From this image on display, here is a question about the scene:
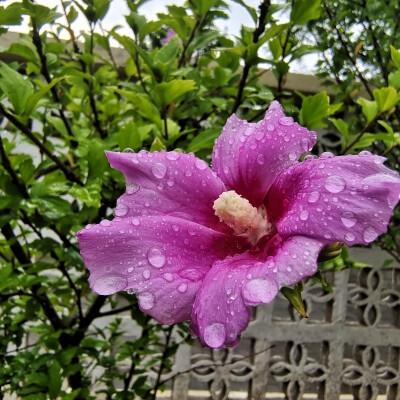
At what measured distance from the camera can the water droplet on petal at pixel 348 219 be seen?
0.38m

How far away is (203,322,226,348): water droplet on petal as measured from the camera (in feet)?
1.22

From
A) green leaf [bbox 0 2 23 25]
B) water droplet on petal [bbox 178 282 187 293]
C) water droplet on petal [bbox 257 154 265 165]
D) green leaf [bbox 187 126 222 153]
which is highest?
green leaf [bbox 0 2 23 25]

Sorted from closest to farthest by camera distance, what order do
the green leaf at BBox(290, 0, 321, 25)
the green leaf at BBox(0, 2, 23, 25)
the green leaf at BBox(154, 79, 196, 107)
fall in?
the green leaf at BBox(0, 2, 23, 25)
the green leaf at BBox(154, 79, 196, 107)
the green leaf at BBox(290, 0, 321, 25)

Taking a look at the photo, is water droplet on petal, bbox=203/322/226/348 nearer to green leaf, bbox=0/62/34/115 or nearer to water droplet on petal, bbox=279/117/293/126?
water droplet on petal, bbox=279/117/293/126

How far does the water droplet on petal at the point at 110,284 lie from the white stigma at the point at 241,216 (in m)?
0.14

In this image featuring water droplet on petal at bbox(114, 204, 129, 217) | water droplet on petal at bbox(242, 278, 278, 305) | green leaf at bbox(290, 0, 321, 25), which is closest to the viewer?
water droplet on petal at bbox(242, 278, 278, 305)

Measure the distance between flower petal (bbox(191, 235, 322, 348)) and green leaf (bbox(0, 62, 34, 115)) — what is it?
540 millimetres

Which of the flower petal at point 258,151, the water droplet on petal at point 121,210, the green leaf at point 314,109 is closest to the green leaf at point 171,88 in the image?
the green leaf at point 314,109

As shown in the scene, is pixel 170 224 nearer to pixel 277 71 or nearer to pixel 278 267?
pixel 278 267

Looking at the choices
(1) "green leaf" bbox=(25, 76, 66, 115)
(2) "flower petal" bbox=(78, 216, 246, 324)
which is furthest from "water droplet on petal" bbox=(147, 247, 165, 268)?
(1) "green leaf" bbox=(25, 76, 66, 115)

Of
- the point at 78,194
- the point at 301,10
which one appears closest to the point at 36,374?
the point at 78,194

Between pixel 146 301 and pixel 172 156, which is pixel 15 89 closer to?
pixel 172 156

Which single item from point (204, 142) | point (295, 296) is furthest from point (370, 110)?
point (295, 296)

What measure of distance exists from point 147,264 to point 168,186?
103 mm
